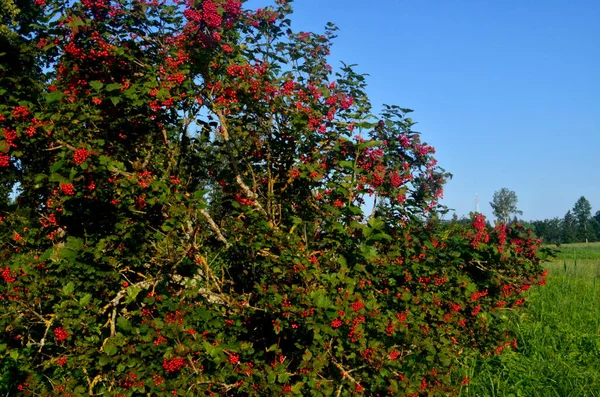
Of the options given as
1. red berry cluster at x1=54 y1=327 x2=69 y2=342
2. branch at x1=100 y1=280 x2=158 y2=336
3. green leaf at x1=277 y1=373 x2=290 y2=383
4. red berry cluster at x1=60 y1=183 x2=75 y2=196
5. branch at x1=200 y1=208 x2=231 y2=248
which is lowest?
green leaf at x1=277 y1=373 x2=290 y2=383

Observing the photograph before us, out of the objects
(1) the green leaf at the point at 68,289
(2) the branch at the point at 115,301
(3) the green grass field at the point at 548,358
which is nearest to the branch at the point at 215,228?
(2) the branch at the point at 115,301

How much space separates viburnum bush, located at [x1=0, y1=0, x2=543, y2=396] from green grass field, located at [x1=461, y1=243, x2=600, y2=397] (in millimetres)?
236

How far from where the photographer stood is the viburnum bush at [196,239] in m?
3.18

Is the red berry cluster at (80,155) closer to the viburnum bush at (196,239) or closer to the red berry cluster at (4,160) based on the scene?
the viburnum bush at (196,239)

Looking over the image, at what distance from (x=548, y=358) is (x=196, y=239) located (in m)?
3.96

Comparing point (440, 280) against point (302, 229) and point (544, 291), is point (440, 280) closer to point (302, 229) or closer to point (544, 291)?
point (302, 229)

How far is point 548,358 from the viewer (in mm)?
5309

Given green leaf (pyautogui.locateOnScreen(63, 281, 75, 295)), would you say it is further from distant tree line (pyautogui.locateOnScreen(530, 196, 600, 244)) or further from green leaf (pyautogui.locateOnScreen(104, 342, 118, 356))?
distant tree line (pyautogui.locateOnScreen(530, 196, 600, 244))

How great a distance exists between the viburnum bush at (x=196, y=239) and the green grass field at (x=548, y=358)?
0.78 ft

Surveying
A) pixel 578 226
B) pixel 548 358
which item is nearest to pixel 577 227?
pixel 578 226

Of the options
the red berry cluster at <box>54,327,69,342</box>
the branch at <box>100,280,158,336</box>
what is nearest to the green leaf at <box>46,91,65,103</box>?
the branch at <box>100,280,158,336</box>

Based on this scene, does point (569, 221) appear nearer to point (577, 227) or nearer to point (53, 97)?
point (577, 227)

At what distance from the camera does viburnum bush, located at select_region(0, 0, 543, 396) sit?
125 inches

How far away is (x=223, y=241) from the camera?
13.8 ft
